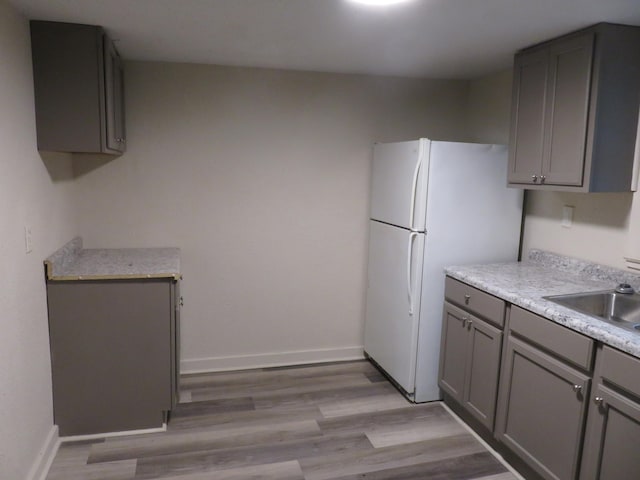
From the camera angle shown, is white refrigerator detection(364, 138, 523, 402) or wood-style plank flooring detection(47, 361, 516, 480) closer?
wood-style plank flooring detection(47, 361, 516, 480)

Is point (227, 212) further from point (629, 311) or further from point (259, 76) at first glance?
point (629, 311)

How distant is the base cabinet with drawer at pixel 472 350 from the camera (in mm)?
2480

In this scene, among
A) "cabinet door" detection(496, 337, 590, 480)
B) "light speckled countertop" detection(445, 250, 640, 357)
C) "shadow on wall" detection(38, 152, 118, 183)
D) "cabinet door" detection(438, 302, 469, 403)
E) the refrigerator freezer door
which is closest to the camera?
"light speckled countertop" detection(445, 250, 640, 357)

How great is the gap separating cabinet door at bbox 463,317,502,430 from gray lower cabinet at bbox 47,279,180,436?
1.66 m

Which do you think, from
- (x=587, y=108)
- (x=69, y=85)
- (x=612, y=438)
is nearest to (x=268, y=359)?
(x=69, y=85)

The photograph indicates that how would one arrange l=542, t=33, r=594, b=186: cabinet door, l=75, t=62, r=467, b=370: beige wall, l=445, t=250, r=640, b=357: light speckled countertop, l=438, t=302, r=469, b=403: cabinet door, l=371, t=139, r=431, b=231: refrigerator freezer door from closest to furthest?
l=445, t=250, r=640, b=357: light speckled countertop < l=542, t=33, r=594, b=186: cabinet door < l=438, t=302, r=469, b=403: cabinet door < l=371, t=139, r=431, b=231: refrigerator freezer door < l=75, t=62, r=467, b=370: beige wall

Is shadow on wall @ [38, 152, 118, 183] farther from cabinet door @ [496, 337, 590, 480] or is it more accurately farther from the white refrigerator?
cabinet door @ [496, 337, 590, 480]

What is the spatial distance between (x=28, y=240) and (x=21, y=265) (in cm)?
14

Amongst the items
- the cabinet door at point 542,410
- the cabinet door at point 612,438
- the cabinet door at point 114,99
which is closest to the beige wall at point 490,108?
the cabinet door at point 542,410

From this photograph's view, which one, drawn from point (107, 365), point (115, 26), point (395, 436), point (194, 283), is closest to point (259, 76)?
point (115, 26)

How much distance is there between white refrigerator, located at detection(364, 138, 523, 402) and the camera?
2.90 m

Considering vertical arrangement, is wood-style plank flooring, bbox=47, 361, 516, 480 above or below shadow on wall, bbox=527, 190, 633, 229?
below

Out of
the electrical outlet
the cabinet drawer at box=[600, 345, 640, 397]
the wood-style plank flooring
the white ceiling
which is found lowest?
the wood-style plank flooring

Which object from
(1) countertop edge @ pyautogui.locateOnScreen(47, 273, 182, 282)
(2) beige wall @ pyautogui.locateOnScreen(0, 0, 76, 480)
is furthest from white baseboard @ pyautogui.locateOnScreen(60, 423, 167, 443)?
(1) countertop edge @ pyautogui.locateOnScreen(47, 273, 182, 282)
